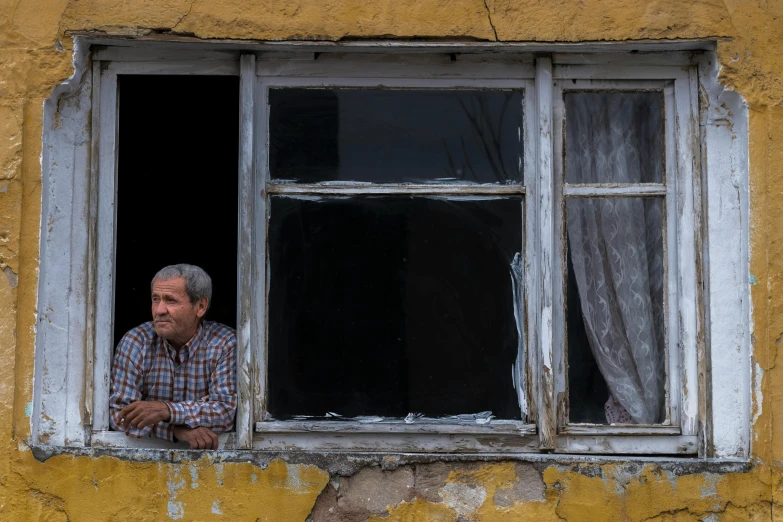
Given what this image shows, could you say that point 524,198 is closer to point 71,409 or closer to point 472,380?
point 472,380

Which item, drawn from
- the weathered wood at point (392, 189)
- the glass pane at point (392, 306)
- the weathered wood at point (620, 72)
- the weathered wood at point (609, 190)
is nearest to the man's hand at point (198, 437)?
the glass pane at point (392, 306)

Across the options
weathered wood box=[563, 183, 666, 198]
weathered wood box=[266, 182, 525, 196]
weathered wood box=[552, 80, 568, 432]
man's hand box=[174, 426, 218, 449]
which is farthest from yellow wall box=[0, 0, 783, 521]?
weathered wood box=[266, 182, 525, 196]

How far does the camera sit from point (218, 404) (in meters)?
3.89

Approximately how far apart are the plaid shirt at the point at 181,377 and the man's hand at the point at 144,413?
0.11 ft

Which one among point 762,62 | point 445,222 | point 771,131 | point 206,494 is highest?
point 762,62

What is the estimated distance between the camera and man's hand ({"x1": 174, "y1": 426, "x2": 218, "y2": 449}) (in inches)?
152

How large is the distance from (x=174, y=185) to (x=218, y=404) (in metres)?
1.42

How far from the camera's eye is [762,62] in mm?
3863

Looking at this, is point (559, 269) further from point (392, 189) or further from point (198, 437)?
point (198, 437)

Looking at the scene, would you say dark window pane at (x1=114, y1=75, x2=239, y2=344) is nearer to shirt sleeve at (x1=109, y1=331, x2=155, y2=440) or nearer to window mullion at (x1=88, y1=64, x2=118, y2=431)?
window mullion at (x1=88, y1=64, x2=118, y2=431)

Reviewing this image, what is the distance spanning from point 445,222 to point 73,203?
4.63 ft

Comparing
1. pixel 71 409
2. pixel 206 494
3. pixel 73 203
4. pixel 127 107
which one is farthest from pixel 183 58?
pixel 206 494

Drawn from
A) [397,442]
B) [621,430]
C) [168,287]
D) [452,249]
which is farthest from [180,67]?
[621,430]

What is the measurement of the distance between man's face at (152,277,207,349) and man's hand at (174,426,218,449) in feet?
1.22
